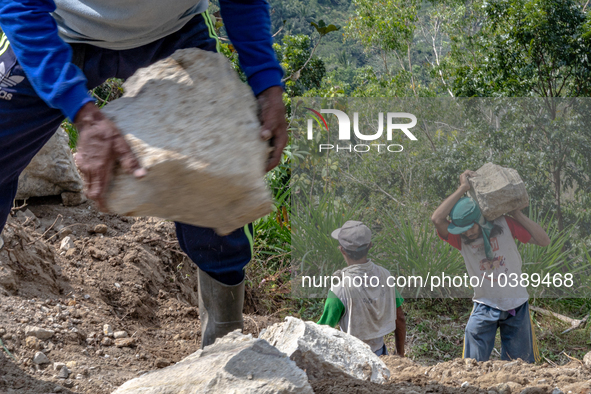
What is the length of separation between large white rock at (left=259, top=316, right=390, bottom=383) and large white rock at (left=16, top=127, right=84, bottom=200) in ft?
5.43

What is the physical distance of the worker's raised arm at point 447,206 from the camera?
2982 mm

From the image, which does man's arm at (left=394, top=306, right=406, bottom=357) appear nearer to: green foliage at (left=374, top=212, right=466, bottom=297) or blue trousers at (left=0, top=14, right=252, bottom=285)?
green foliage at (left=374, top=212, right=466, bottom=297)

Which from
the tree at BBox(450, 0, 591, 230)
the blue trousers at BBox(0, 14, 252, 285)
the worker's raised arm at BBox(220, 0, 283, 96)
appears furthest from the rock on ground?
the tree at BBox(450, 0, 591, 230)

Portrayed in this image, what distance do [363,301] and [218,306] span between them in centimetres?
127

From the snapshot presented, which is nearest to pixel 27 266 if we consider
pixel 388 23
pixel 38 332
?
pixel 38 332

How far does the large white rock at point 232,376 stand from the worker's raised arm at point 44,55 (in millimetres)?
678

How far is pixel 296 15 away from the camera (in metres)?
37.4

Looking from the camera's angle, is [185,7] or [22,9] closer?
[22,9]

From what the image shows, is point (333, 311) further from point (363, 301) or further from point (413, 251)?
point (413, 251)

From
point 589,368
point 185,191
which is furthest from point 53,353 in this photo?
point 589,368

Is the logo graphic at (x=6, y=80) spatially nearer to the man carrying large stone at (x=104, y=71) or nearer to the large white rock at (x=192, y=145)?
the man carrying large stone at (x=104, y=71)

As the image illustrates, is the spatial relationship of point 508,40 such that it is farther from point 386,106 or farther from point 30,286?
point 30,286

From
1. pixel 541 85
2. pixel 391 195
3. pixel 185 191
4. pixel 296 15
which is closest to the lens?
pixel 185 191

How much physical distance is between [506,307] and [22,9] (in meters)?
2.54
